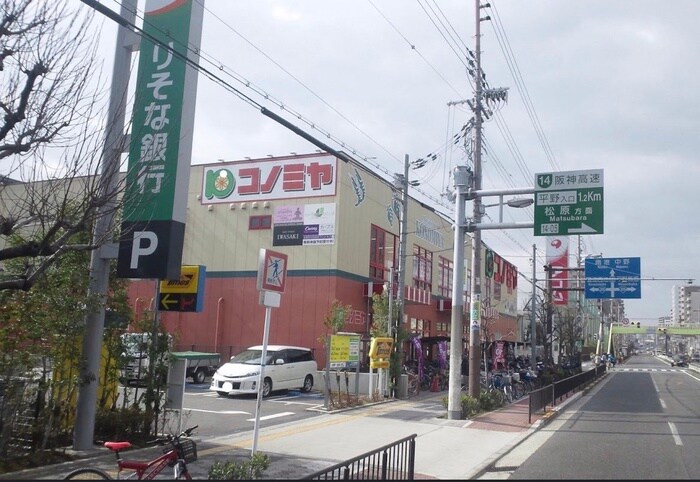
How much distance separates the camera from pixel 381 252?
32.3 metres

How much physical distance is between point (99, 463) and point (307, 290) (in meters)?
18.4

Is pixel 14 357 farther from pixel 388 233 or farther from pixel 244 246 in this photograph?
pixel 388 233

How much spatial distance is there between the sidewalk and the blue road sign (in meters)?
13.4

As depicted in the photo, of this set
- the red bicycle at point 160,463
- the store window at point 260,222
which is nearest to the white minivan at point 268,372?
the store window at point 260,222

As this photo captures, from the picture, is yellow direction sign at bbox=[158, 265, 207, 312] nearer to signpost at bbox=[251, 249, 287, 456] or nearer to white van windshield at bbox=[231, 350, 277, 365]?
signpost at bbox=[251, 249, 287, 456]

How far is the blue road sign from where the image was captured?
31.1 meters

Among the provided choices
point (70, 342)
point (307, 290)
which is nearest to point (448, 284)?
point (307, 290)

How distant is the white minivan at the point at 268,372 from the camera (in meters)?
20.9

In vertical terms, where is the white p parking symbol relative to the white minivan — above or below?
above

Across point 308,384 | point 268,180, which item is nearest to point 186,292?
point 308,384

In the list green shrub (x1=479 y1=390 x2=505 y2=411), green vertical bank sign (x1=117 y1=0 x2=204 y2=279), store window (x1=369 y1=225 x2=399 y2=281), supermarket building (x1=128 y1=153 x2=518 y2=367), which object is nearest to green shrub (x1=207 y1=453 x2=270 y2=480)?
green vertical bank sign (x1=117 y1=0 x2=204 y2=279)

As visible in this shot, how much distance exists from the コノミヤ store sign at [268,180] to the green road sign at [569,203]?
1197 centimetres

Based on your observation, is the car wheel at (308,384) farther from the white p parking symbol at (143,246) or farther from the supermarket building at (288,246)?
the white p parking symbol at (143,246)

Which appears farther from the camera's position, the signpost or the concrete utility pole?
the concrete utility pole
